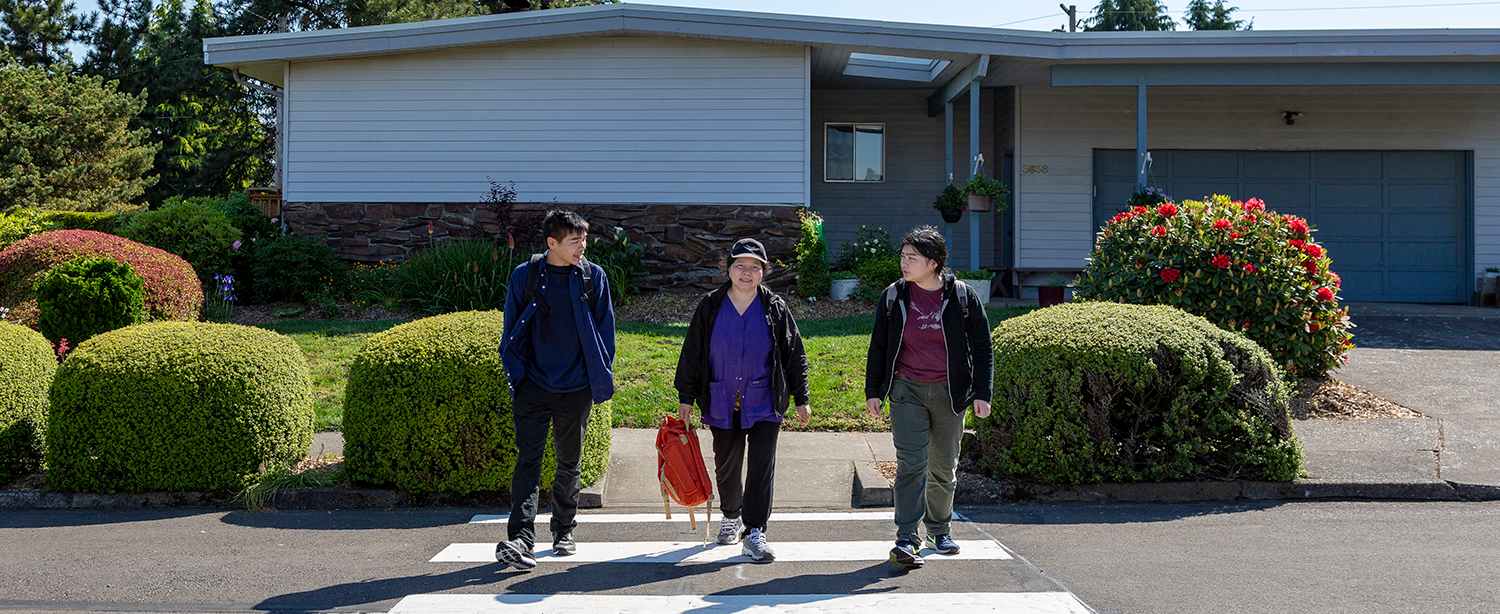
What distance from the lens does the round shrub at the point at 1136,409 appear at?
614 centimetres

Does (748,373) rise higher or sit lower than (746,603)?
higher

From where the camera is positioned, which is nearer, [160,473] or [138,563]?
[138,563]

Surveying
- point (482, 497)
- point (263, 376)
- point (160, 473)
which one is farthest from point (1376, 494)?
point (160, 473)

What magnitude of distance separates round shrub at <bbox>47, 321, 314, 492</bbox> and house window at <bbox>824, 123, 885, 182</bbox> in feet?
40.7

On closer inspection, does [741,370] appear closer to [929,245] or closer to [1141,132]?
[929,245]

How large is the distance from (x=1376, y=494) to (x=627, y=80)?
10.7 m

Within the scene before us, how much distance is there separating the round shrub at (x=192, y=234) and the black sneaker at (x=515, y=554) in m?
10.4

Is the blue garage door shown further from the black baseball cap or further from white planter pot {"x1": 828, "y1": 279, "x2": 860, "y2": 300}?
the black baseball cap

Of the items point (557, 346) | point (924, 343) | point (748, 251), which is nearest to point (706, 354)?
point (748, 251)

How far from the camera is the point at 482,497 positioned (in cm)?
620

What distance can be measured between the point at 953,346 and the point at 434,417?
3026 millimetres

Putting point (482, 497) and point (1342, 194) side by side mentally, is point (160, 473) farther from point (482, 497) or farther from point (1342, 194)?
point (1342, 194)

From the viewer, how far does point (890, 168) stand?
1741 centimetres

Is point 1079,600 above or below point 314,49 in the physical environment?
below
